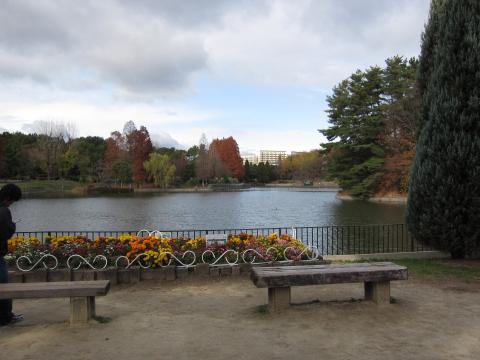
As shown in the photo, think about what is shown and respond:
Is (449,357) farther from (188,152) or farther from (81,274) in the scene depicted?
(188,152)

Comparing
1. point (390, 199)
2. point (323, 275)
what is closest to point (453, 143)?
point (323, 275)

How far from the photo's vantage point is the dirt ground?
3592 mm

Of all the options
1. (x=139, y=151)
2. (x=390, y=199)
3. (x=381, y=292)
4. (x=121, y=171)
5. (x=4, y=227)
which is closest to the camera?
(x=4, y=227)

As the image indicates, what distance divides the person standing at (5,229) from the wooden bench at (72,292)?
298 mm

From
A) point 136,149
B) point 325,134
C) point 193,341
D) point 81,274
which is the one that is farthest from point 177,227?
point 136,149

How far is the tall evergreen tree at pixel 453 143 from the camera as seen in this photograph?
7.22 meters

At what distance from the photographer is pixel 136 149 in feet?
221

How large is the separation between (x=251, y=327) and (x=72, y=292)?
6.59 feet

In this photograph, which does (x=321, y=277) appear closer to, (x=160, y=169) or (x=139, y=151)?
(x=160, y=169)

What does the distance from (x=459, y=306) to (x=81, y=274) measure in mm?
5718

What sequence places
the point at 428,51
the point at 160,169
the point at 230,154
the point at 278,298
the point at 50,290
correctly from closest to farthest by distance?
the point at 50,290
the point at 278,298
the point at 428,51
the point at 160,169
the point at 230,154

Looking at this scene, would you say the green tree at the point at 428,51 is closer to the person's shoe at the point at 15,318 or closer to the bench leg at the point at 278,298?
the bench leg at the point at 278,298

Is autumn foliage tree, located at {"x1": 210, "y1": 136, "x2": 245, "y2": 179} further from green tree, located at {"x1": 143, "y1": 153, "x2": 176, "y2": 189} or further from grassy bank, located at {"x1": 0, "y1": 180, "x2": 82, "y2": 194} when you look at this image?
grassy bank, located at {"x1": 0, "y1": 180, "x2": 82, "y2": 194}

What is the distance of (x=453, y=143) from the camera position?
730 cm
